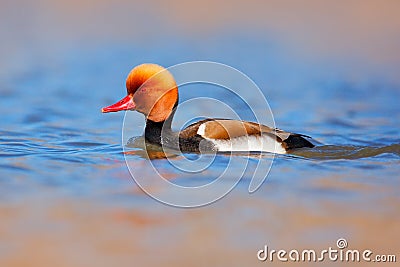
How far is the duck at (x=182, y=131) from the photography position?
7.66m

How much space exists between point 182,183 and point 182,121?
10.9 feet

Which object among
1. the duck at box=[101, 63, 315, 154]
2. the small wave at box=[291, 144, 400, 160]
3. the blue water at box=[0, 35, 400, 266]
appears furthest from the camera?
the small wave at box=[291, 144, 400, 160]

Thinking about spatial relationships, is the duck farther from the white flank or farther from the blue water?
the blue water

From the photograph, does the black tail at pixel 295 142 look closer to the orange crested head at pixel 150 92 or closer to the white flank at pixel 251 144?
the white flank at pixel 251 144

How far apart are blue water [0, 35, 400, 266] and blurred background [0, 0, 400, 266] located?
18mm

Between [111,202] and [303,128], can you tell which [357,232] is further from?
[303,128]

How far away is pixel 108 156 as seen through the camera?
7.79m

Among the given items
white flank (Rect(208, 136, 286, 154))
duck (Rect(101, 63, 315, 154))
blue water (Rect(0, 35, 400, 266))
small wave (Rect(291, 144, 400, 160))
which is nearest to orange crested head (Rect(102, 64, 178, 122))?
duck (Rect(101, 63, 315, 154))

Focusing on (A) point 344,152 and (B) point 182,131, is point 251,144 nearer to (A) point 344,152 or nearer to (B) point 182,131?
(B) point 182,131

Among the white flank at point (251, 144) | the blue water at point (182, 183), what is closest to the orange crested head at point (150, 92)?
the blue water at point (182, 183)

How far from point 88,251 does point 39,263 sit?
0.37 m

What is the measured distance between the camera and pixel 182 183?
681 centimetres

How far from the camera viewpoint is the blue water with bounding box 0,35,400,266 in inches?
212

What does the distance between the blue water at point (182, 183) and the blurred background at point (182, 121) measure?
18 mm
